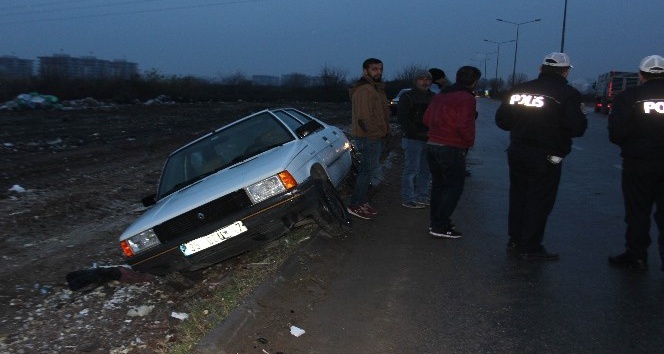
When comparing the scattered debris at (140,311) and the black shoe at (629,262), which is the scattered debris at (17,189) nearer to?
the scattered debris at (140,311)

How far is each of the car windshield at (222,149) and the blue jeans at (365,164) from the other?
108 cm

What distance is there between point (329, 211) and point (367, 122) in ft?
5.51

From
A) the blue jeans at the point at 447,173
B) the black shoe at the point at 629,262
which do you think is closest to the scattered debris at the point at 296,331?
the blue jeans at the point at 447,173

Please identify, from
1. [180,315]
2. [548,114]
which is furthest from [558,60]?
[180,315]

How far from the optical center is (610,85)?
37.1 meters

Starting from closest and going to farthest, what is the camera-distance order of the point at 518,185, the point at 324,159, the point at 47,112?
the point at 518,185, the point at 324,159, the point at 47,112

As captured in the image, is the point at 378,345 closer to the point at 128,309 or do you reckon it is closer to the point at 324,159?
the point at 128,309

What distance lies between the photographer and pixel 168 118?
85.5ft

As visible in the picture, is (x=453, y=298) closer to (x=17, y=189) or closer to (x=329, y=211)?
(x=329, y=211)

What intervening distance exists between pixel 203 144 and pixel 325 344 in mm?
3395

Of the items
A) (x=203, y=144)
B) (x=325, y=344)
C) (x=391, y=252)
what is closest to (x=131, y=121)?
(x=203, y=144)

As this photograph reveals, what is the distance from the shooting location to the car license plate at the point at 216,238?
16.8ft

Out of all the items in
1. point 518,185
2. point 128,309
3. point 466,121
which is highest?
point 466,121

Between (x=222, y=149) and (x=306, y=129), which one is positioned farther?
(x=306, y=129)
